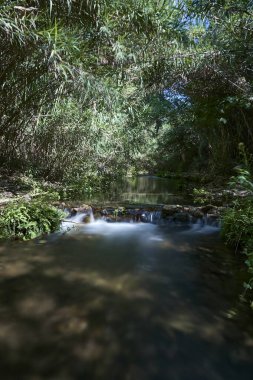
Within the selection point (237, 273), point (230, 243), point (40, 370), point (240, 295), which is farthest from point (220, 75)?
point (40, 370)

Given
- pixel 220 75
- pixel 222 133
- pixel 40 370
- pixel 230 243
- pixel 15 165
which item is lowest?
pixel 40 370

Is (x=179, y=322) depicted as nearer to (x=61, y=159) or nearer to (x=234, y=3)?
(x=234, y=3)

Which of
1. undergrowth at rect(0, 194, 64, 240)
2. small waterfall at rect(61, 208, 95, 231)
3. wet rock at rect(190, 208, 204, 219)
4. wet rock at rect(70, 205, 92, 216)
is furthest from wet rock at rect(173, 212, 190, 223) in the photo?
undergrowth at rect(0, 194, 64, 240)

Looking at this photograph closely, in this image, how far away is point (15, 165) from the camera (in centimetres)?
867

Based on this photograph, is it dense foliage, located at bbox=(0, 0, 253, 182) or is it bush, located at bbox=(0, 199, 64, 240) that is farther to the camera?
Result: bush, located at bbox=(0, 199, 64, 240)

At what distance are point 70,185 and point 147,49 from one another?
15.2ft

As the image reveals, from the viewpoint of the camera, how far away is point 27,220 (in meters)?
4.48

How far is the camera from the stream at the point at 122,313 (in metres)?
1.95

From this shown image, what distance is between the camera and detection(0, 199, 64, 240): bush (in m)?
4.32

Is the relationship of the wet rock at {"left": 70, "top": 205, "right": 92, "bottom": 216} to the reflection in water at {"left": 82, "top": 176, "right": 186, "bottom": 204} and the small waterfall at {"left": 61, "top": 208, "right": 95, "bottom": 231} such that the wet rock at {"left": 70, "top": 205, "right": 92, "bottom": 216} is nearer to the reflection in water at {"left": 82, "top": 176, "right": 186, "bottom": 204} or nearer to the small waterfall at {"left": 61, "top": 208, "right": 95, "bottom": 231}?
the small waterfall at {"left": 61, "top": 208, "right": 95, "bottom": 231}

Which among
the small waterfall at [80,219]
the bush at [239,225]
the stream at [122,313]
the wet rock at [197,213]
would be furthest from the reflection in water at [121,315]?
the wet rock at [197,213]

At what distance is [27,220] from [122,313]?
96.9 inches

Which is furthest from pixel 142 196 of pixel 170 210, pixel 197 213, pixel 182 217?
pixel 197 213

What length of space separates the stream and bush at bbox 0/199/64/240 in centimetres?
25
